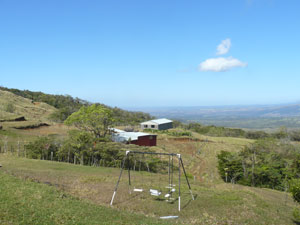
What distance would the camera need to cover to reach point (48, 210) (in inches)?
480

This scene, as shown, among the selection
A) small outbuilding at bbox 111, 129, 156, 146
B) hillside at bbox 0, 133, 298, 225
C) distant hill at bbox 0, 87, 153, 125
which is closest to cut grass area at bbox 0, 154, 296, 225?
hillside at bbox 0, 133, 298, 225

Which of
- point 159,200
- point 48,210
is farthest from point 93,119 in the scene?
point 48,210

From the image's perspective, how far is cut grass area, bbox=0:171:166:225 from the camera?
11.1 meters

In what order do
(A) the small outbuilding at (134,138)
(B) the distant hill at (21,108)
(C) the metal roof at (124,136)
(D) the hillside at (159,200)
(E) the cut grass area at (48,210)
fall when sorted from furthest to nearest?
(B) the distant hill at (21,108)
(C) the metal roof at (124,136)
(A) the small outbuilding at (134,138)
(D) the hillside at (159,200)
(E) the cut grass area at (48,210)

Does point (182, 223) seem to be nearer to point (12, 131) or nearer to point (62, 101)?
point (12, 131)

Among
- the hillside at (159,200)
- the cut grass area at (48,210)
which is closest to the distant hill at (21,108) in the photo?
the hillside at (159,200)

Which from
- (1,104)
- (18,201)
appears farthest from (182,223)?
(1,104)

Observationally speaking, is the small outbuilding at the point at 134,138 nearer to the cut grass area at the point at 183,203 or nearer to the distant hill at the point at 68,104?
the cut grass area at the point at 183,203

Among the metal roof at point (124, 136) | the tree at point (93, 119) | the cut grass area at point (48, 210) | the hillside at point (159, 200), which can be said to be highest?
the tree at point (93, 119)

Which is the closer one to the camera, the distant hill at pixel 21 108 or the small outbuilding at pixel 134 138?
the small outbuilding at pixel 134 138

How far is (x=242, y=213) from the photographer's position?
1616 centimetres

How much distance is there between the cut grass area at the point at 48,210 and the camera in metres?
11.1

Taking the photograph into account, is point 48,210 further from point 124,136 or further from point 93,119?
point 124,136

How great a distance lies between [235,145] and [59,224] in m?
50.8
